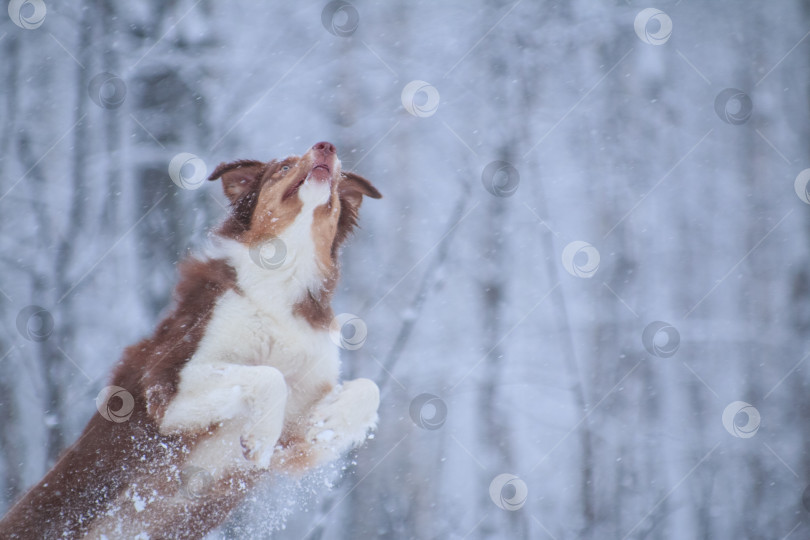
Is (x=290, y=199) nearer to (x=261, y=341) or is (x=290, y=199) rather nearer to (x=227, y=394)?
(x=261, y=341)

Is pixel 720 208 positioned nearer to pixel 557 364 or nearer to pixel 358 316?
pixel 557 364

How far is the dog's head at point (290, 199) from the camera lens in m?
2.34

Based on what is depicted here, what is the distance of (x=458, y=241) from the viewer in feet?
9.57

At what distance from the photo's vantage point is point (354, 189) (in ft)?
8.46

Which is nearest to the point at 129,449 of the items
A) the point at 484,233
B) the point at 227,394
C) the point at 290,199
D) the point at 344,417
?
the point at 227,394

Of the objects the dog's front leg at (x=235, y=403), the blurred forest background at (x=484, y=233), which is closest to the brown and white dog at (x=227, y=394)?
the dog's front leg at (x=235, y=403)

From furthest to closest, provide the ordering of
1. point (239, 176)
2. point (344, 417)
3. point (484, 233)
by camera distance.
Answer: point (484, 233) → point (239, 176) → point (344, 417)

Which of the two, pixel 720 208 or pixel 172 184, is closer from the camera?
pixel 172 184

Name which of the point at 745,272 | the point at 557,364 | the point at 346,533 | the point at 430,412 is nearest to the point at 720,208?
the point at 745,272

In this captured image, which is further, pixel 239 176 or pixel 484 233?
pixel 484 233

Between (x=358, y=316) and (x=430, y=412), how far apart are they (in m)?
0.51

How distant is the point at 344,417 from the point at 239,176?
3.21 feet

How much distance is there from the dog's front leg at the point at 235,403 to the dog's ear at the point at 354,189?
2.40 ft

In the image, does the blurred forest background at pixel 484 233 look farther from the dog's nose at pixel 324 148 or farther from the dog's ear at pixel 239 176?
the dog's nose at pixel 324 148
